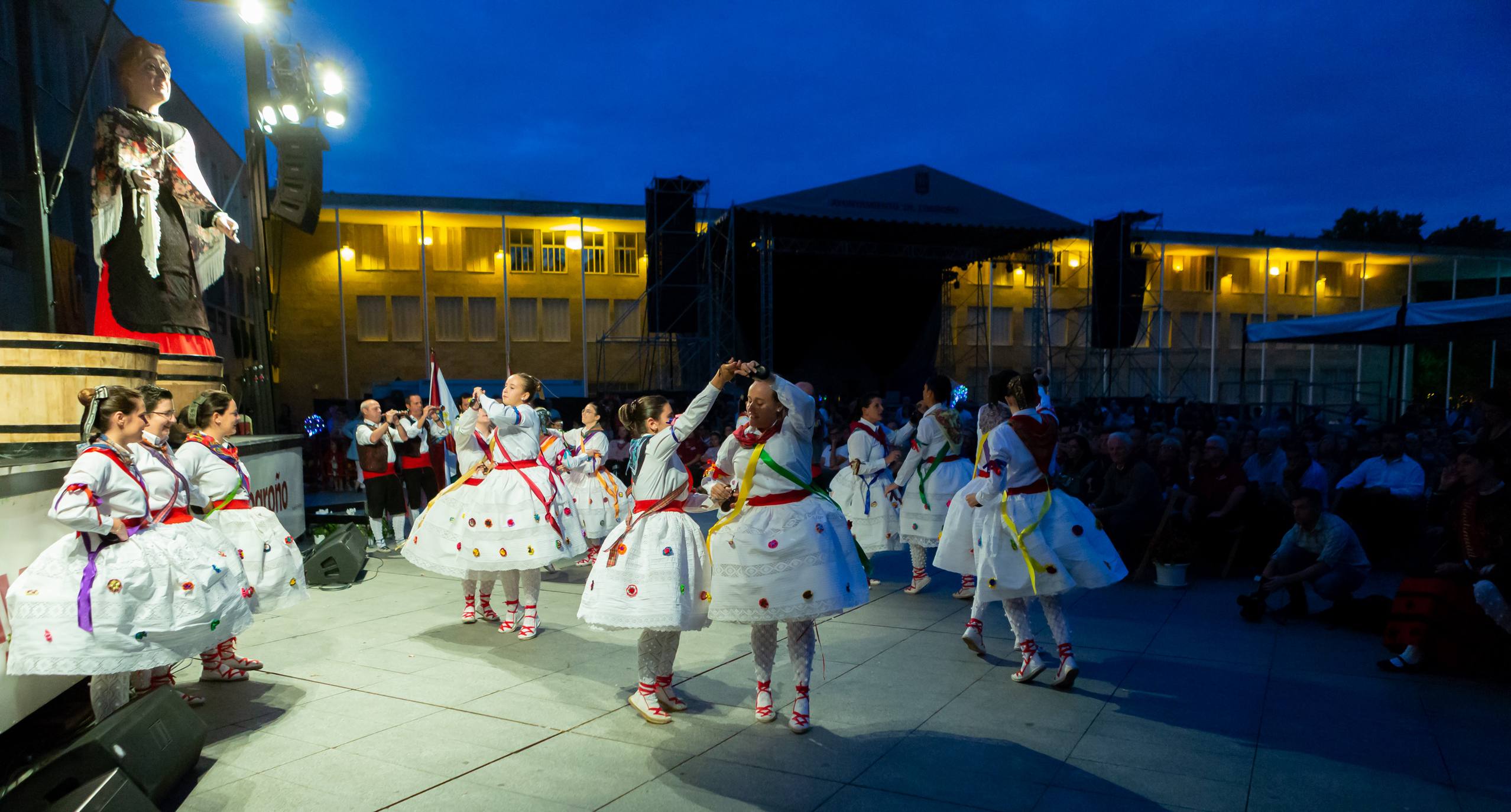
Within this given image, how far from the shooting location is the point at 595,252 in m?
29.7

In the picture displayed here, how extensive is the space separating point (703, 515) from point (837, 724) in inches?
344

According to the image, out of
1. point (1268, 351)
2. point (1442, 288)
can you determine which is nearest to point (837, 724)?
point (1268, 351)

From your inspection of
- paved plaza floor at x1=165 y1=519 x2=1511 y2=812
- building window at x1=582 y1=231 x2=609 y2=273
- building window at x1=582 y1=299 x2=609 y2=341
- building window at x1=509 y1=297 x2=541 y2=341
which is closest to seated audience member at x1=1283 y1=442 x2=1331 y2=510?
paved plaza floor at x1=165 y1=519 x2=1511 y2=812

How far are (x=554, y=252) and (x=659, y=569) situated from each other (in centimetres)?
2651

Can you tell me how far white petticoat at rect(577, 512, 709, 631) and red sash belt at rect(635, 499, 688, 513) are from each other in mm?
25

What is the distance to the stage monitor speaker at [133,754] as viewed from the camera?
294cm

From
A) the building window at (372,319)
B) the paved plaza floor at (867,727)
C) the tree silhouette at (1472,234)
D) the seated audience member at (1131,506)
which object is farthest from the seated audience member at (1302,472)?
the tree silhouette at (1472,234)

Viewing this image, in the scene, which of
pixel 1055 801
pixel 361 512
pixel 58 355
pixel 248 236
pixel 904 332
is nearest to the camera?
pixel 1055 801

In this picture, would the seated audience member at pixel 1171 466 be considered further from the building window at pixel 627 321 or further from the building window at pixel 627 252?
the building window at pixel 627 252

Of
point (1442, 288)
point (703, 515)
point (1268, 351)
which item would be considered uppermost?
point (1442, 288)

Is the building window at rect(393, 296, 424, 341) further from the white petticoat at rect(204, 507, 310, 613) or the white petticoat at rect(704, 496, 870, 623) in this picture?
the white petticoat at rect(704, 496, 870, 623)

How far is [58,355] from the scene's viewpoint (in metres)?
5.32

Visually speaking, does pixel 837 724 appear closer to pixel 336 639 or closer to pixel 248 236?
pixel 336 639

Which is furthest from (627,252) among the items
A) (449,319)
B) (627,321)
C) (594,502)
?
(594,502)
